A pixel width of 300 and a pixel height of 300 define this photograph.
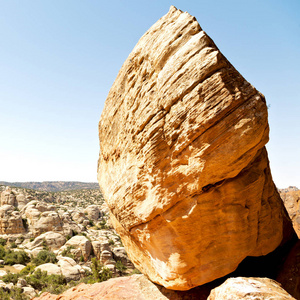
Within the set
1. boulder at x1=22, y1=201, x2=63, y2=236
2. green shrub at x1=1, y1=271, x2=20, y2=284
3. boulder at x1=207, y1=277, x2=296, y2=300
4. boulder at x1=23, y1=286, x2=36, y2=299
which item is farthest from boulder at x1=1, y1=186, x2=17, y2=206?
boulder at x1=207, y1=277, x2=296, y2=300

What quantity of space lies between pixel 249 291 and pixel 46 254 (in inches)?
1418

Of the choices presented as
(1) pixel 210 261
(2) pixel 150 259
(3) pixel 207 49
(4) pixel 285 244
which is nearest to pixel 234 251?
(1) pixel 210 261

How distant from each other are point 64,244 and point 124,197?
3682 centimetres

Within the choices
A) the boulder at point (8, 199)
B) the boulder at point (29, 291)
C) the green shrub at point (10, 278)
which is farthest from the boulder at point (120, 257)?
the boulder at point (8, 199)

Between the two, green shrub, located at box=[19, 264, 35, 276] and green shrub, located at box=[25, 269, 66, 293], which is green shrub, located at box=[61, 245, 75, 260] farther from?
green shrub, located at box=[25, 269, 66, 293]

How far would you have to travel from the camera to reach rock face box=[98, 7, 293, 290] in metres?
6.03

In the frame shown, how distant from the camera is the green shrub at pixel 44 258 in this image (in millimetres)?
32406

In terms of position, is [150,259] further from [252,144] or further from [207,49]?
[207,49]

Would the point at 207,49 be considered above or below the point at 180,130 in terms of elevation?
above

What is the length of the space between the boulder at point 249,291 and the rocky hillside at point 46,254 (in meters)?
18.3

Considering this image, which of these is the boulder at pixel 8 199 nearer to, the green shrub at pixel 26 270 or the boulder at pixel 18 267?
the boulder at pixel 18 267

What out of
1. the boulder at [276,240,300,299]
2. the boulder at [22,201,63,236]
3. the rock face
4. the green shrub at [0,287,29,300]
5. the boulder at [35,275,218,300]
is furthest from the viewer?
the boulder at [22,201,63,236]

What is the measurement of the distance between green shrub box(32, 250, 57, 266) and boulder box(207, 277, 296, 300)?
33219mm

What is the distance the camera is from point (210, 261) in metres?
7.50
